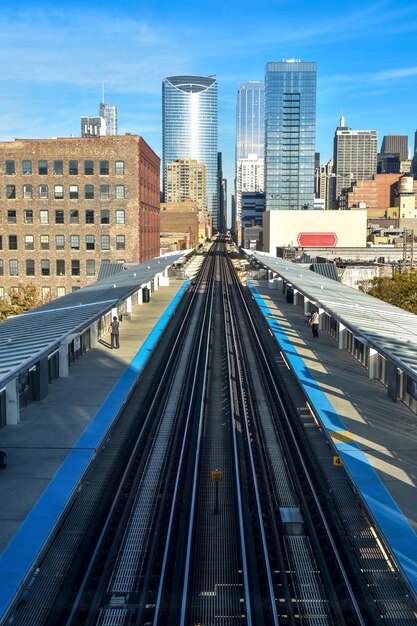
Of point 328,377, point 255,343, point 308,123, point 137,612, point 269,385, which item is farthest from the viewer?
point 308,123

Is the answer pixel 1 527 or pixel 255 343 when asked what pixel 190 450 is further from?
pixel 255 343

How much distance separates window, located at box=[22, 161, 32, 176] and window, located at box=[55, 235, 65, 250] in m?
6.47

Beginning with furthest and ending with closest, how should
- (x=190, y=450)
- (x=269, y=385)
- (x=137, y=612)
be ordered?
1. (x=269, y=385)
2. (x=190, y=450)
3. (x=137, y=612)

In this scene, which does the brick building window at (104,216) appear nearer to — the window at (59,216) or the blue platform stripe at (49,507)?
the window at (59,216)

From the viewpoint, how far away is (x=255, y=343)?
3195 cm

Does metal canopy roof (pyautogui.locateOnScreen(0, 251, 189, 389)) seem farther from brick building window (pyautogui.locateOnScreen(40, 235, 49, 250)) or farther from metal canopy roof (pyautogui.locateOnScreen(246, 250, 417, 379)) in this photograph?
brick building window (pyautogui.locateOnScreen(40, 235, 49, 250))

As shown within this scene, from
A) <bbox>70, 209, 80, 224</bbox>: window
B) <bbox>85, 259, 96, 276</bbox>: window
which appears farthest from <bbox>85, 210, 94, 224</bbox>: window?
<bbox>85, 259, 96, 276</bbox>: window

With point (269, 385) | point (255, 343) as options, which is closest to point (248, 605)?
point (269, 385)

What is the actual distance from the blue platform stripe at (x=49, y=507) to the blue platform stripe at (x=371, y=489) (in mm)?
5444

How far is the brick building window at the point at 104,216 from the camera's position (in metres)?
59.9

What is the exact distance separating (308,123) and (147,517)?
601 feet

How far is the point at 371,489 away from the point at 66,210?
172 ft

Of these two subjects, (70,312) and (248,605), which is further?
(70,312)

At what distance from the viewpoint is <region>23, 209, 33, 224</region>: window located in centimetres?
6009
